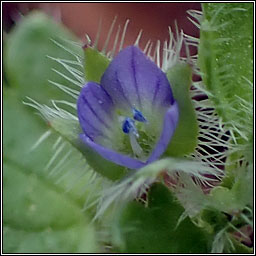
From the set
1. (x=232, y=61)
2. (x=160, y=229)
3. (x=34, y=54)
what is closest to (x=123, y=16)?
(x=34, y=54)

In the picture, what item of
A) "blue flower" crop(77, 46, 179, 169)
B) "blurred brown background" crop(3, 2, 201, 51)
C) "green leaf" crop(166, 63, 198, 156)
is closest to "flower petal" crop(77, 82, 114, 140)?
"blue flower" crop(77, 46, 179, 169)

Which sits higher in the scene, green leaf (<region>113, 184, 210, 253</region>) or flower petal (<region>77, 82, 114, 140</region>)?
flower petal (<region>77, 82, 114, 140</region>)

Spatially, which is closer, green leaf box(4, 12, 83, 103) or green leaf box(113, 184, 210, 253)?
green leaf box(113, 184, 210, 253)

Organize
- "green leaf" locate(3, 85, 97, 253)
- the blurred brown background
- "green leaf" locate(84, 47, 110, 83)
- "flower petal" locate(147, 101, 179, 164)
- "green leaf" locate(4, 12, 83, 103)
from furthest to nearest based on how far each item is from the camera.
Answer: the blurred brown background → "green leaf" locate(4, 12, 83, 103) → "green leaf" locate(3, 85, 97, 253) → "green leaf" locate(84, 47, 110, 83) → "flower petal" locate(147, 101, 179, 164)

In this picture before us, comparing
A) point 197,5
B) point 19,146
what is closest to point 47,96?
point 19,146

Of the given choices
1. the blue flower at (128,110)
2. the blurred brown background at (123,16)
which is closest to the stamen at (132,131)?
the blue flower at (128,110)

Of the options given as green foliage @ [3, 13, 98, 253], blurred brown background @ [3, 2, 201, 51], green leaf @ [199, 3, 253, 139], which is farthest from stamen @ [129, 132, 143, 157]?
blurred brown background @ [3, 2, 201, 51]

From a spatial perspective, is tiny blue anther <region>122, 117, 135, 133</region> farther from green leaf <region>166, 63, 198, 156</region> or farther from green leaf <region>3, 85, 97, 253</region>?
green leaf <region>3, 85, 97, 253</region>

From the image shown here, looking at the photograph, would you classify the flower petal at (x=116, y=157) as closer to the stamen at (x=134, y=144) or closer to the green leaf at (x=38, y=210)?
the stamen at (x=134, y=144)

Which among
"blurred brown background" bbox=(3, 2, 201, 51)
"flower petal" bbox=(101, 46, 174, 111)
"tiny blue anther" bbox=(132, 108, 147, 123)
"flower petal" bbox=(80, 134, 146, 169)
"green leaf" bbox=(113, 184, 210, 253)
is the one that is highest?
"blurred brown background" bbox=(3, 2, 201, 51)

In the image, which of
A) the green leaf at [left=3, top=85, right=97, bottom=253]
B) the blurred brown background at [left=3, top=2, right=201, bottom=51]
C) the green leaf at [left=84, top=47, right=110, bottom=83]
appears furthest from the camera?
the blurred brown background at [left=3, top=2, right=201, bottom=51]
